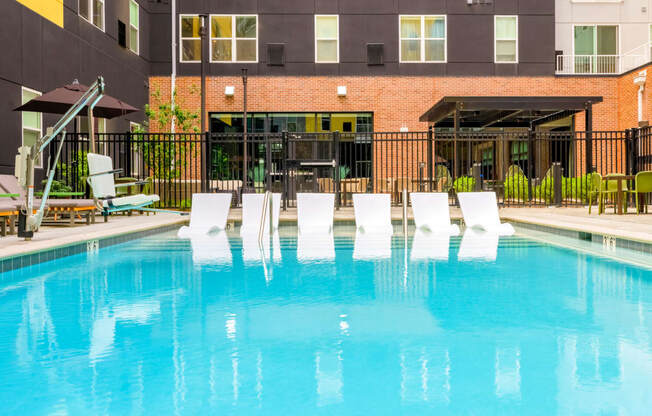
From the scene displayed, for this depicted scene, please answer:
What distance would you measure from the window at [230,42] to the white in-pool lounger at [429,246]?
38.5ft

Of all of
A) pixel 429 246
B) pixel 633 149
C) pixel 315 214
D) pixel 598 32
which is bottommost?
pixel 429 246

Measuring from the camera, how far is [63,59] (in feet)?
42.1

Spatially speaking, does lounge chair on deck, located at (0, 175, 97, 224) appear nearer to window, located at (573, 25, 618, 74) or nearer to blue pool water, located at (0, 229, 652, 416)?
blue pool water, located at (0, 229, 652, 416)

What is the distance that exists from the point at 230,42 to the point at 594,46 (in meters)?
12.5

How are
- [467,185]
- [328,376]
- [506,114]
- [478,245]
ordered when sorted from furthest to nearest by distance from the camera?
[506,114] < [467,185] < [478,245] < [328,376]

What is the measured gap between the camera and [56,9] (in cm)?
1245

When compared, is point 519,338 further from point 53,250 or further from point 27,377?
point 53,250

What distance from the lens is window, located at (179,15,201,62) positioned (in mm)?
18797

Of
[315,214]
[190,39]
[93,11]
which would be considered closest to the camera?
[315,214]

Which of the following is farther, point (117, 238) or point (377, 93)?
point (377, 93)

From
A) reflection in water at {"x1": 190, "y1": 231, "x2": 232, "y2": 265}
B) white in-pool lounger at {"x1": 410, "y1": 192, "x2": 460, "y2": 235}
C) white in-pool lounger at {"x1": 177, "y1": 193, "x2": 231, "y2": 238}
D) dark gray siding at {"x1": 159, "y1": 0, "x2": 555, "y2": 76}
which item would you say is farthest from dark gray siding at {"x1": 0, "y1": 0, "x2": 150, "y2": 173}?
white in-pool lounger at {"x1": 410, "y1": 192, "x2": 460, "y2": 235}

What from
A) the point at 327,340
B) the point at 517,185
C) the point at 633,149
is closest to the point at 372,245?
the point at 327,340

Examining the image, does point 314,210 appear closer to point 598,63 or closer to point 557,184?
point 557,184

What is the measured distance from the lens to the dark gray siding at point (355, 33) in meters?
18.8
